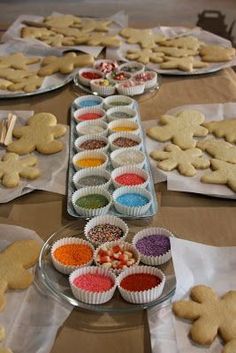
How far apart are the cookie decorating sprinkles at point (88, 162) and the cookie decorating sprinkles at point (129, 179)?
2.9 inches

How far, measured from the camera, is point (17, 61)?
178 cm

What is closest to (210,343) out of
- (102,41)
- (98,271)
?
(98,271)

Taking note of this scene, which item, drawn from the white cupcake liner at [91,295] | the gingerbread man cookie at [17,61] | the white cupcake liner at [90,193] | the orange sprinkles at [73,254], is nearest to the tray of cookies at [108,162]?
the white cupcake liner at [90,193]

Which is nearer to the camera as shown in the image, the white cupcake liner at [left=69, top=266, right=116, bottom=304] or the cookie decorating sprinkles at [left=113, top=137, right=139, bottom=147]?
the white cupcake liner at [left=69, top=266, right=116, bottom=304]

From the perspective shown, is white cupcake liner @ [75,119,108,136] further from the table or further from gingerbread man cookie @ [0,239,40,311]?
gingerbread man cookie @ [0,239,40,311]

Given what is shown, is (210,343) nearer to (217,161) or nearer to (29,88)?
(217,161)

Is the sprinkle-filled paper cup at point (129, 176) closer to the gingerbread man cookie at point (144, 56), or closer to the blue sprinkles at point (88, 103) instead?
the blue sprinkles at point (88, 103)

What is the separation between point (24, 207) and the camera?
1135 mm

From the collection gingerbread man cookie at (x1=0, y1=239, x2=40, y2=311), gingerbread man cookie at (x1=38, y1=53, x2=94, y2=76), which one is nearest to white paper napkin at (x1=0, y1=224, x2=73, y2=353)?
gingerbread man cookie at (x1=0, y1=239, x2=40, y2=311)

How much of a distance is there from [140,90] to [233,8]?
245cm

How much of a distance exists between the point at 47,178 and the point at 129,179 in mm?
182

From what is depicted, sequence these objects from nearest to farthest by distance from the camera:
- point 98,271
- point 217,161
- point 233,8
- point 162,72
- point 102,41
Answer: point 98,271
point 217,161
point 162,72
point 102,41
point 233,8

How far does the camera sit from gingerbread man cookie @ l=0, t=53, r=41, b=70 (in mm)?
1758

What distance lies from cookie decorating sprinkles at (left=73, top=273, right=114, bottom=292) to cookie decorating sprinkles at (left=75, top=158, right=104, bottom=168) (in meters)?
0.37
